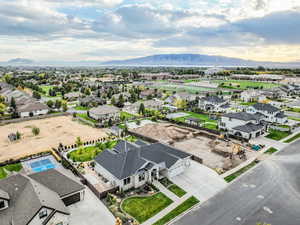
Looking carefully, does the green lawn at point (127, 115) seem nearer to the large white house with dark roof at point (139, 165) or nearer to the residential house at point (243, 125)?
the residential house at point (243, 125)

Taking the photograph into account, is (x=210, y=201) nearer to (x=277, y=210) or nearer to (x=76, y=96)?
(x=277, y=210)

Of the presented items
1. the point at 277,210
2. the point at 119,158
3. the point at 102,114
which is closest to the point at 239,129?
the point at 277,210

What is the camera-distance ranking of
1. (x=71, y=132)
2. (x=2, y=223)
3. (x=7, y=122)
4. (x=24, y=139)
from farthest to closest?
(x=7, y=122)
(x=71, y=132)
(x=24, y=139)
(x=2, y=223)

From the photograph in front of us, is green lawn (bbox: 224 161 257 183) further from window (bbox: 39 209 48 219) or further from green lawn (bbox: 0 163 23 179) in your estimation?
green lawn (bbox: 0 163 23 179)

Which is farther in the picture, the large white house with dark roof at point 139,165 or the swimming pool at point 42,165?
the swimming pool at point 42,165

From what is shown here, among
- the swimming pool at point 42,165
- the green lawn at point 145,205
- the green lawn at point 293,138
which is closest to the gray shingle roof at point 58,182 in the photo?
the green lawn at point 145,205

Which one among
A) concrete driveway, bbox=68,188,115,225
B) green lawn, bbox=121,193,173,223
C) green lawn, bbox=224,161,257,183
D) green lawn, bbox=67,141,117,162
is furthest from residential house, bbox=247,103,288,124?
concrete driveway, bbox=68,188,115,225

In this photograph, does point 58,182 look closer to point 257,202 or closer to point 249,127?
point 257,202
